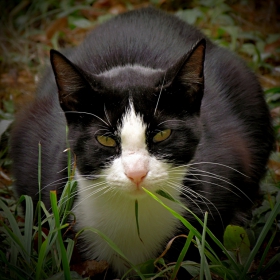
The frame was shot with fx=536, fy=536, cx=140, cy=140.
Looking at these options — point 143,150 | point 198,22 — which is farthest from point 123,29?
point 198,22

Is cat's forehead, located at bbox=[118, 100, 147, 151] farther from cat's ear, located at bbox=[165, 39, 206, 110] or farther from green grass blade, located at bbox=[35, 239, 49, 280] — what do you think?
green grass blade, located at bbox=[35, 239, 49, 280]

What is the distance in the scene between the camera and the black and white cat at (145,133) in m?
2.01

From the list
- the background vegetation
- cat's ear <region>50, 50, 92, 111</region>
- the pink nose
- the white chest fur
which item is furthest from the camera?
the background vegetation

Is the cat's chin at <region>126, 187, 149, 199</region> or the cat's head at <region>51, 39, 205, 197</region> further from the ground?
the cat's head at <region>51, 39, 205, 197</region>

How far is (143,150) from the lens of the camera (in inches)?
77.2

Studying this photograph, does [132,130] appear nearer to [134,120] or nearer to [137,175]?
[134,120]

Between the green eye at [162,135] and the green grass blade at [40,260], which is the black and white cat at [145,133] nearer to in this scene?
the green eye at [162,135]

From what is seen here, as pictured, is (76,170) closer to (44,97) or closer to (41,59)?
(44,97)

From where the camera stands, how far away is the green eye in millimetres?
2016

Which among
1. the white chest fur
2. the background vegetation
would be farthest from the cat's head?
the background vegetation

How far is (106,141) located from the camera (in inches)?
79.8

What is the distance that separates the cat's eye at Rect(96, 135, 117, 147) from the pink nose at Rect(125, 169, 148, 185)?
157 mm

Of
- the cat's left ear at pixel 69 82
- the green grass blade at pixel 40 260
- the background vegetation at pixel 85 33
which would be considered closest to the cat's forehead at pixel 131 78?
the cat's left ear at pixel 69 82

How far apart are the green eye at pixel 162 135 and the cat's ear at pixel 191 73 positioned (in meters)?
0.17
